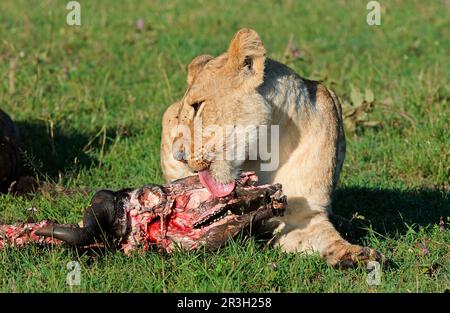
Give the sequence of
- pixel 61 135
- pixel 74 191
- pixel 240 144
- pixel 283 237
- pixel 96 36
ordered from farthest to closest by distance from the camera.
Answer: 1. pixel 96 36
2. pixel 61 135
3. pixel 74 191
4. pixel 283 237
5. pixel 240 144

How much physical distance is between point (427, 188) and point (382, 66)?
344 cm

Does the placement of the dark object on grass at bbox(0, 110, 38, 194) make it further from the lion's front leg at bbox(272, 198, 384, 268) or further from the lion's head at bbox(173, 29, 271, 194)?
the lion's front leg at bbox(272, 198, 384, 268)

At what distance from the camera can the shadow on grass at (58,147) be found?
20.5 feet

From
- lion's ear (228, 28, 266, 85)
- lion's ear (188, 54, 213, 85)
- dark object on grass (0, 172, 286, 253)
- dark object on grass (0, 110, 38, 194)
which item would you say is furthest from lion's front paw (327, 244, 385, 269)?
dark object on grass (0, 110, 38, 194)

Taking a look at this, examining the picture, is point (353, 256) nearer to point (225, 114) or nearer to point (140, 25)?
point (225, 114)

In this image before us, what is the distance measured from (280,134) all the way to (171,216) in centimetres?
70

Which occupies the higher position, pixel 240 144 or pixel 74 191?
pixel 240 144

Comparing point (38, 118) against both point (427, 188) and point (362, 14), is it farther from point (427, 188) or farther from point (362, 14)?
point (362, 14)

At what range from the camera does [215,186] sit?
425 centimetres

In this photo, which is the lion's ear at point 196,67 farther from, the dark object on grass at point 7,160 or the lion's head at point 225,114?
the dark object on grass at point 7,160

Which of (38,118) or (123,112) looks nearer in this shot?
(38,118)

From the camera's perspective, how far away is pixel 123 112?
25.0 ft

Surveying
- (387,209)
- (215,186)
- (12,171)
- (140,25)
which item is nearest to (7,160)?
(12,171)
